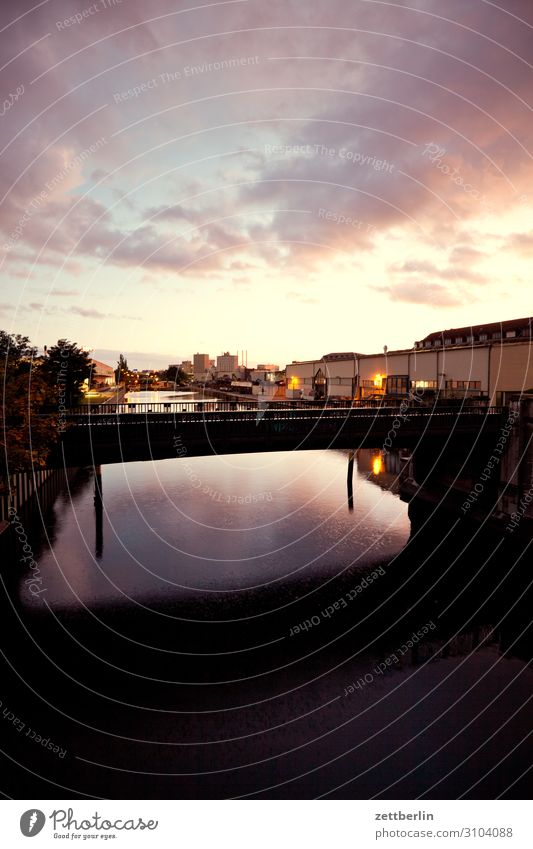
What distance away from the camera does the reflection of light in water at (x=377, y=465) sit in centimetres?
6944

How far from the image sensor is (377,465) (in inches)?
2926

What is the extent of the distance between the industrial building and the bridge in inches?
593

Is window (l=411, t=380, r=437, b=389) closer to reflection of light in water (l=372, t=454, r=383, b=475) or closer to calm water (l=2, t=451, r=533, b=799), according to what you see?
reflection of light in water (l=372, t=454, r=383, b=475)

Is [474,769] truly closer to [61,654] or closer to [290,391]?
[61,654]

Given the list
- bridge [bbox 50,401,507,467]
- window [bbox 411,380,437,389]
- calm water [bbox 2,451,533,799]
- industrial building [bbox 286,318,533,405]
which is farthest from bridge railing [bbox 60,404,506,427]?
window [bbox 411,380,437,389]

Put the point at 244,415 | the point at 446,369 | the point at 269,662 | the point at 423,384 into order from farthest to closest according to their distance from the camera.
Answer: the point at 423,384 → the point at 446,369 → the point at 244,415 → the point at 269,662

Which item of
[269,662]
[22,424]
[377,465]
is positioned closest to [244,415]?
[22,424]

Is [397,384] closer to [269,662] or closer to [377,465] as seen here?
[377,465]

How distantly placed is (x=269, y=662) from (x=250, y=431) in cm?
1342

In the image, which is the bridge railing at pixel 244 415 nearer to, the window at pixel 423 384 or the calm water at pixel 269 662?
the calm water at pixel 269 662

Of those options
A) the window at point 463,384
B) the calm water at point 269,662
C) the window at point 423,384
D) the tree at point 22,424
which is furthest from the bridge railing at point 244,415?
the window at point 423,384

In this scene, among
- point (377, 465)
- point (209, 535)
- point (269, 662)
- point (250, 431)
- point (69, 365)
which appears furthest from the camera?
point (377, 465)
